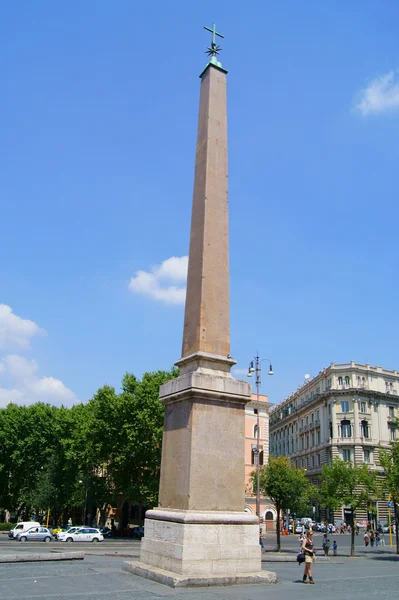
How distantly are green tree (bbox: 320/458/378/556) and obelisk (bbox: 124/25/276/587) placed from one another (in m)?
24.8

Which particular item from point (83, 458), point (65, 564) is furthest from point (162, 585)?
point (83, 458)

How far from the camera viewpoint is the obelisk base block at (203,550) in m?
8.66

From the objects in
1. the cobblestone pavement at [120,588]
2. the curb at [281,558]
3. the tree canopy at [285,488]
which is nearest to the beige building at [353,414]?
the tree canopy at [285,488]

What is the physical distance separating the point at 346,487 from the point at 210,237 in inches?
1056

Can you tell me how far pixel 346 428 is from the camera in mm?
62969

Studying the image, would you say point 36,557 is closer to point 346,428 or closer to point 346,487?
point 346,487

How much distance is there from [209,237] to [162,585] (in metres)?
6.41

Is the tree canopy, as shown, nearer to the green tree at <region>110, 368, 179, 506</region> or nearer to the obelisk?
the green tree at <region>110, 368, 179, 506</region>

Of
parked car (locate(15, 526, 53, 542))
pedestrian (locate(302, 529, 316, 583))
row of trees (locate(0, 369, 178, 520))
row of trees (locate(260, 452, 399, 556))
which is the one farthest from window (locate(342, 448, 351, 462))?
pedestrian (locate(302, 529, 316, 583))

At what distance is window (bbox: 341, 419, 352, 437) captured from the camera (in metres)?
62.6

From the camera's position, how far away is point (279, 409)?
94562 mm

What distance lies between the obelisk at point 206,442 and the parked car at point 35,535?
97.1ft

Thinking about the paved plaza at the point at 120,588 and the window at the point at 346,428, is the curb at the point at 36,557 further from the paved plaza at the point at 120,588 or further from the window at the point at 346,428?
the window at the point at 346,428

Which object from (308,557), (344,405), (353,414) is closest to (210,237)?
(308,557)
